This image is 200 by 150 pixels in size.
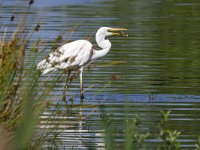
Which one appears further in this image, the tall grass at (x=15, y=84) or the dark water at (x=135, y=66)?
the dark water at (x=135, y=66)

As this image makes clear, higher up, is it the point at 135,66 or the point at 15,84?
the point at 135,66

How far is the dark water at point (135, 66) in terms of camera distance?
998 cm

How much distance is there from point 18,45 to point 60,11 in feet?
62.7

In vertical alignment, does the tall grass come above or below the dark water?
below

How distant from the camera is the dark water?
9984 mm

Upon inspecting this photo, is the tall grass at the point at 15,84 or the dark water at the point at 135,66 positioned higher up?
the dark water at the point at 135,66

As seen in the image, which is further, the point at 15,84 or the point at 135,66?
the point at 135,66

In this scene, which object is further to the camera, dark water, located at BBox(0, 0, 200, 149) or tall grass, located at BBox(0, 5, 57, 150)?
dark water, located at BBox(0, 0, 200, 149)

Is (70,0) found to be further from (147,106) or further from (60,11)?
(147,106)

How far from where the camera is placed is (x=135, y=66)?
15.2 m

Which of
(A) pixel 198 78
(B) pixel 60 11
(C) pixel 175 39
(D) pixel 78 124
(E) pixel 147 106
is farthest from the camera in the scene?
(B) pixel 60 11

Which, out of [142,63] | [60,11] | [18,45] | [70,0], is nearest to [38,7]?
[60,11]

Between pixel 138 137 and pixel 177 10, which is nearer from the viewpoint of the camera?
pixel 138 137

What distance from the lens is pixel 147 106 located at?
38.3ft
